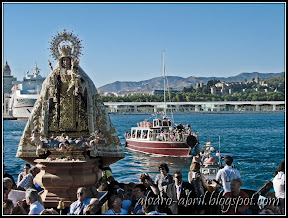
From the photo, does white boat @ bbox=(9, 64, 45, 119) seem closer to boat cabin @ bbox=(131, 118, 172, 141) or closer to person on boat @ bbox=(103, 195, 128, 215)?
boat cabin @ bbox=(131, 118, 172, 141)

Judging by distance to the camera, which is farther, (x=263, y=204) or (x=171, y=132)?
(x=171, y=132)

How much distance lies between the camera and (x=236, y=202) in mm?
7375

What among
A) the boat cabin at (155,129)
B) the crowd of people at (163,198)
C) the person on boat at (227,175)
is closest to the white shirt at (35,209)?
the crowd of people at (163,198)

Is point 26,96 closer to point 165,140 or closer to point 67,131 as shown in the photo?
point 165,140

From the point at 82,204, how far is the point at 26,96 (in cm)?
12611

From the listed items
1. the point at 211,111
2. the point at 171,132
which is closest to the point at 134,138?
the point at 171,132

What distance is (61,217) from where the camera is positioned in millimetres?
7117

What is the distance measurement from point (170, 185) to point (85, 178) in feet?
5.69

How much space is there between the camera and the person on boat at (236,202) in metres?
7.17

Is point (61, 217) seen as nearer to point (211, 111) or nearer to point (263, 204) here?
point (263, 204)

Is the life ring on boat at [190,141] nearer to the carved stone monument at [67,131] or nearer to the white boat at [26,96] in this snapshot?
the carved stone monument at [67,131]

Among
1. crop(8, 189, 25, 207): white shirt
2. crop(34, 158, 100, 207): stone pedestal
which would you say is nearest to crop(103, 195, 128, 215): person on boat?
crop(34, 158, 100, 207): stone pedestal

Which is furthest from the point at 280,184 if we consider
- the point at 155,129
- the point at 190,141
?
the point at 155,129

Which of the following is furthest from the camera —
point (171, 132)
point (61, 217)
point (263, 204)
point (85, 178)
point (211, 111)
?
point (211, 111)
